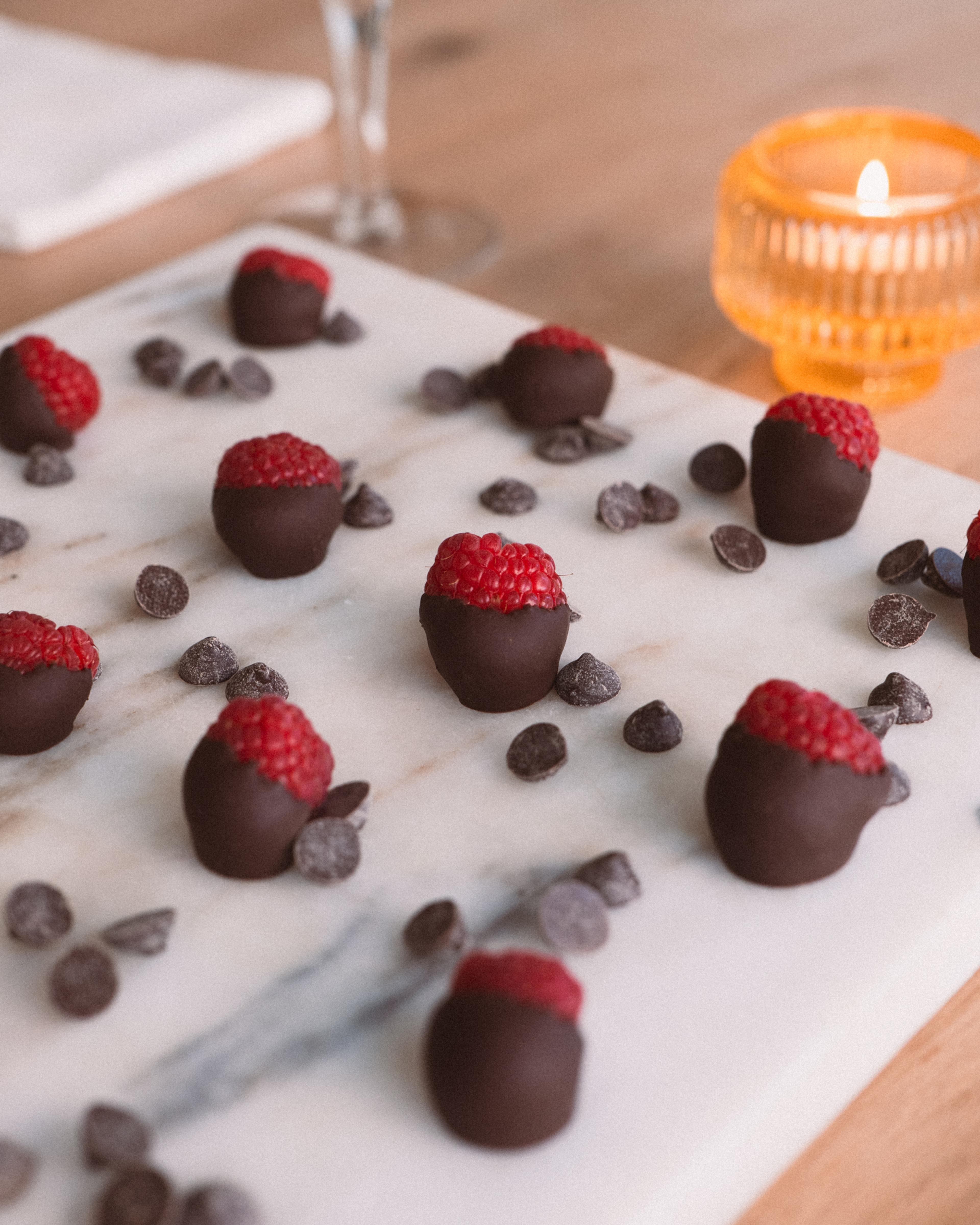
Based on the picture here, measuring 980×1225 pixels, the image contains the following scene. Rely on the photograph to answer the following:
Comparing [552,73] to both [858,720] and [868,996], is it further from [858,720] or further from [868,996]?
[868,996]

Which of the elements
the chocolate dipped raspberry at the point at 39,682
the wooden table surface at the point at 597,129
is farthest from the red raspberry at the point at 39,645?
the wooden table surface at the point at 597,129

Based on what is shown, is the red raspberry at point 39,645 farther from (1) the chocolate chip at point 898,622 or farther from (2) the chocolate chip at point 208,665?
(1) the chocolate chip at point 898,622

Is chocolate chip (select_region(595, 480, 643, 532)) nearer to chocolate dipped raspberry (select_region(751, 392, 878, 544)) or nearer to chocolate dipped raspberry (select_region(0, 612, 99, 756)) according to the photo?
chocolate dipped raspberry (select_region(751, 392, 878, 544))

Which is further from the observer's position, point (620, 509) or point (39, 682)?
point (620, 509)

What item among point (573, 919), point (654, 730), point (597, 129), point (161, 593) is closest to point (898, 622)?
point (654, 730)

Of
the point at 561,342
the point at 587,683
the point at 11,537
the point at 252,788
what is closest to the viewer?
the point at 252,788

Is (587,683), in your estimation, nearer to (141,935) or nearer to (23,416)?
(141,935)

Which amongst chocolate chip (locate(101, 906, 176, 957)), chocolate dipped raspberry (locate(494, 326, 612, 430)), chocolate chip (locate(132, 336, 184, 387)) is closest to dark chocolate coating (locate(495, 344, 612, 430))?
chocolate dipped raspberry (locate(494, 326, 612, 430))
